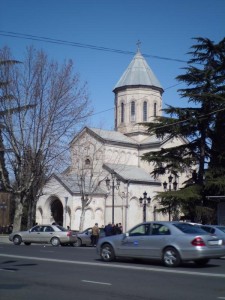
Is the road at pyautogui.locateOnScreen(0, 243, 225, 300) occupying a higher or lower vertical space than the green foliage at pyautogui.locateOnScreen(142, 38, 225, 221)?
lower

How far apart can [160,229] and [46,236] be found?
15.5m

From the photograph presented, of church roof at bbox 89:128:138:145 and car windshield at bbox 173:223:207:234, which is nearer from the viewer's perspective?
car windshield at bbox 173:223:207:234

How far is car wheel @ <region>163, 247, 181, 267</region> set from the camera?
46.2 feet

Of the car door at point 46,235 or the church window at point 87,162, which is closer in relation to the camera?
the car door at point 46,235

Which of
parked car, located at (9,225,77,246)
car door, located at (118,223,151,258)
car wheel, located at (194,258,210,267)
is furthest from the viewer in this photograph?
parked car, located at (9,225,77,246)

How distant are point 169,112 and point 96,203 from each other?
20.5 m

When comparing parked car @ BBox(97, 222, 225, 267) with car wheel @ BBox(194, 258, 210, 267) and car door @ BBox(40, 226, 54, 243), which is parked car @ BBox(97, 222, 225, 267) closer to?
car wheel @ BBox(194, 258, 210, 267)

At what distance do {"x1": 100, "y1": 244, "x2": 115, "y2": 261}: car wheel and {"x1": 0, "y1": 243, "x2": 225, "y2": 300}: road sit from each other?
3.45ft

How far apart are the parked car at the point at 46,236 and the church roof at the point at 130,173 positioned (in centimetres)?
2235

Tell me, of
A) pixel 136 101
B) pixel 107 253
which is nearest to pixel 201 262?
pixel 107 253

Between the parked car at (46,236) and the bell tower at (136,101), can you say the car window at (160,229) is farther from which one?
the bell tower at (136,101)

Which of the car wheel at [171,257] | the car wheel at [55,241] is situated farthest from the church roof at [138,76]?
the car wheel at [171,257]

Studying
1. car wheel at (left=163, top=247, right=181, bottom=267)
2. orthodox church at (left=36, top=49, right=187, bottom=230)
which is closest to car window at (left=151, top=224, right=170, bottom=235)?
car wheel at (left=163, top=247, right=181, bottom=267)

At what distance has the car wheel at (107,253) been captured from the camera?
626 inches
